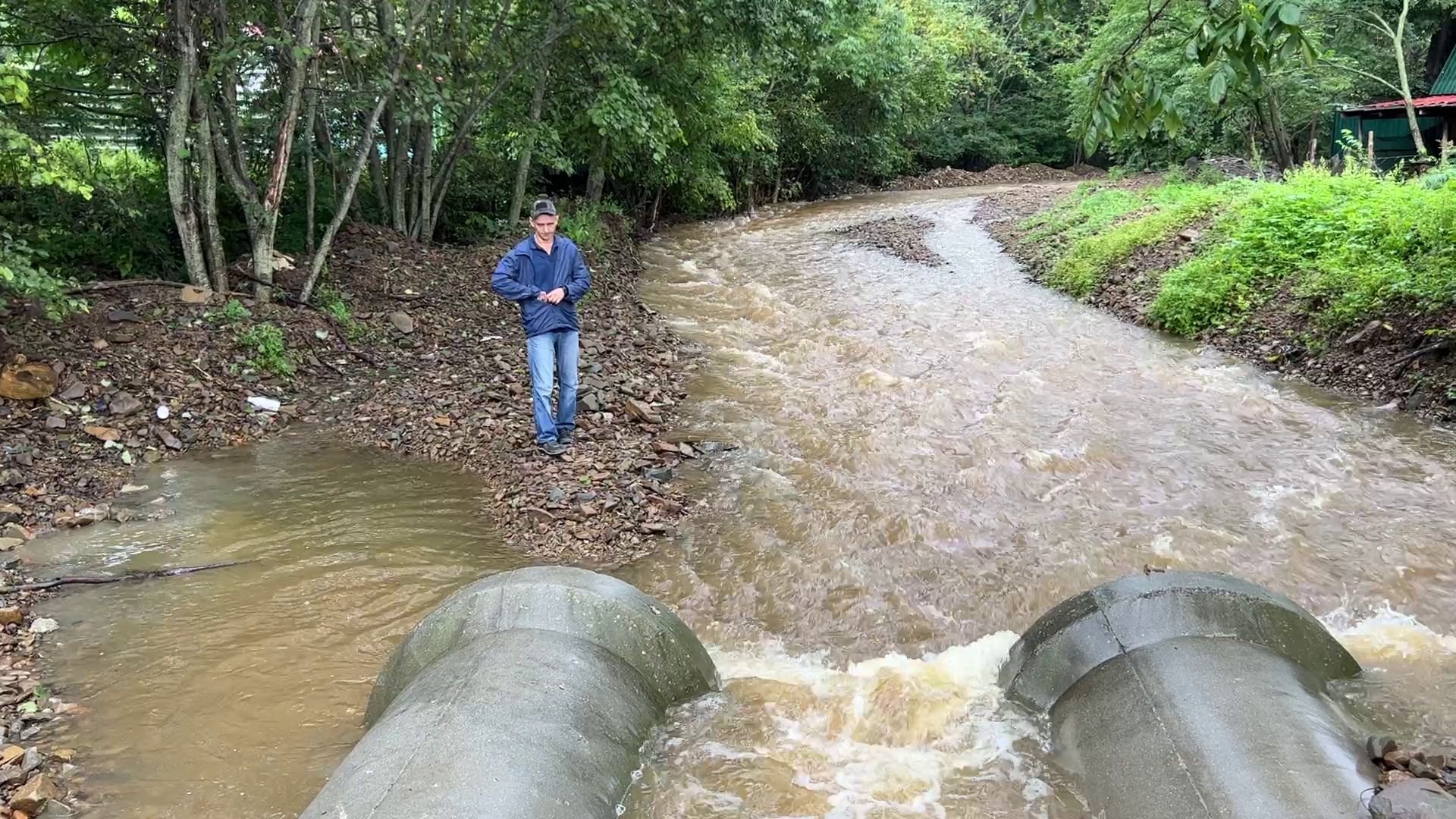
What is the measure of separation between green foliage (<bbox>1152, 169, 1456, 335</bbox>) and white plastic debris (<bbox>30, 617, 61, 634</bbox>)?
452 inches

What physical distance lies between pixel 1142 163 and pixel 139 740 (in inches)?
1188

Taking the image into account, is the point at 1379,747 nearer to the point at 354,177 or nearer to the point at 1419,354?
the point at 1419,354

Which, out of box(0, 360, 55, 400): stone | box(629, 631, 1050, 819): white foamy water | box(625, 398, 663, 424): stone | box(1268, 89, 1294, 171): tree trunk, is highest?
box(1268, 89, 1294, 171): tree trunk

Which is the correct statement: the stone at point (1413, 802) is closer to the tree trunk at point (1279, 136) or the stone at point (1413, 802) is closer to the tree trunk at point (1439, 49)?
the tree trunk at point (1279, 136)

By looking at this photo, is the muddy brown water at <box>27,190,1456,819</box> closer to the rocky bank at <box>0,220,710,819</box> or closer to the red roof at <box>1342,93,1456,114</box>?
the rocky bank at <box>0,220,710,819</box>

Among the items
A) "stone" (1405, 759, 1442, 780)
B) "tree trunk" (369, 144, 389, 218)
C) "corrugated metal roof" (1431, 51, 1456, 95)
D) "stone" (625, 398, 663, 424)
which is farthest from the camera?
"corrugated metal roof" (1431, 51, 1456, 95)

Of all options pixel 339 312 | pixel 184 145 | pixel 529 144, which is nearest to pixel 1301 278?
pixel 529 144

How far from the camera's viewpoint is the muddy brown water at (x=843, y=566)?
3.83 meters

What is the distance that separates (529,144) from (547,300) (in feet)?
20.3

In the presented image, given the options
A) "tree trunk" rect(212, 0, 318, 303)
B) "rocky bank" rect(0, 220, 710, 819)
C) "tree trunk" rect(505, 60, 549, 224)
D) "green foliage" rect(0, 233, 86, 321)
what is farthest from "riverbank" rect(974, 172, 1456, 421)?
"green foliage" rect(0, 233, 86, 321)

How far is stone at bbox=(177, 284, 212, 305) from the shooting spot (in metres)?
8.32

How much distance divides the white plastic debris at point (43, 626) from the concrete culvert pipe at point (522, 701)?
6.30ft

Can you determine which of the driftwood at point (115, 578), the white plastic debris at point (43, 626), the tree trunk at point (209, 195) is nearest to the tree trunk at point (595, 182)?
the tree trunk at point (209, 195)

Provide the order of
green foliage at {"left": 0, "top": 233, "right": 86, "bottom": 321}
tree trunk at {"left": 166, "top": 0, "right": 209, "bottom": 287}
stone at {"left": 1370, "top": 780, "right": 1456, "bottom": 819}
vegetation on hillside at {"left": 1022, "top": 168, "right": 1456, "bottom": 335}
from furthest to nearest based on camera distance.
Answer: vegetation on hillside at {"left": 1022, "top": 168, "right": 1456, "bottom": 335}, tree trunk at {"left": 166, "top": 0, "right": 209, "bottom": 287}, green foliage at {"left": 0, "top": 233, "right": 86, "bottom": 321}, stone at {"left": 1370, "top": 780, "right": 1456, "bottom": 819}
